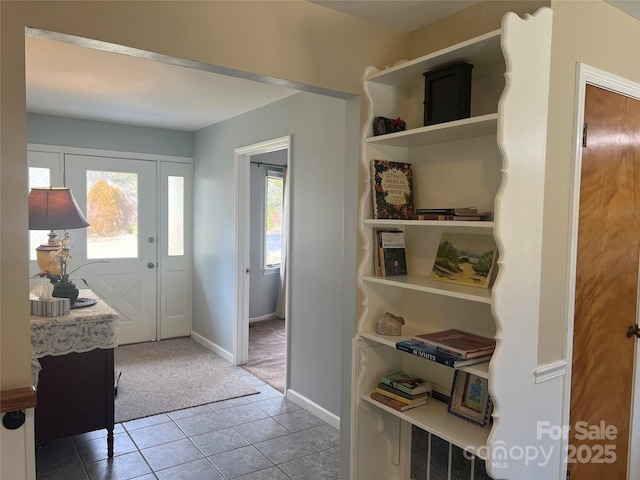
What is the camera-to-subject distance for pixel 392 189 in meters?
2.23

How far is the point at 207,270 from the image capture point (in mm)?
5105

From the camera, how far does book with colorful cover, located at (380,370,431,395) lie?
7.01ft

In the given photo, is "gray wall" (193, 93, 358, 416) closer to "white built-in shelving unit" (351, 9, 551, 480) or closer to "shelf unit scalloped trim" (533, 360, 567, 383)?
"white built-in shelving unit" (351, 9, 551, 480)

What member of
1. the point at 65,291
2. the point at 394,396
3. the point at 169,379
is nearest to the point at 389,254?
the point at 394,396

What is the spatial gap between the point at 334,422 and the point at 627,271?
2011 mm

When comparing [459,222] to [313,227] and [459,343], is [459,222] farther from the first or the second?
[313,227]

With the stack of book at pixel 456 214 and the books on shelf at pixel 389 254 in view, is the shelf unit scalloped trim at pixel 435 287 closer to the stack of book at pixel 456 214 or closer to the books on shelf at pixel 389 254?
the books on shelf at pixel 389 254

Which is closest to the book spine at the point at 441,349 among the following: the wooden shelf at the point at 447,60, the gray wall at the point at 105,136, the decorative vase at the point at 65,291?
the wooden shelf at the point at 447,60

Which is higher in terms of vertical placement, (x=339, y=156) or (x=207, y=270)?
(x=339, y=156)

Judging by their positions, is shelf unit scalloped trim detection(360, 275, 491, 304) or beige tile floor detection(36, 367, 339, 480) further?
beige tile floor detection(36, 367, 339, 480)

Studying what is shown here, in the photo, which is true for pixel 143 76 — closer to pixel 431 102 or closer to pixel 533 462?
pixel 431 102

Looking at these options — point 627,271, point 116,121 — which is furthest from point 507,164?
point 116,121

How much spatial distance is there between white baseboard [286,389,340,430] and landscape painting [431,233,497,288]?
1614mm

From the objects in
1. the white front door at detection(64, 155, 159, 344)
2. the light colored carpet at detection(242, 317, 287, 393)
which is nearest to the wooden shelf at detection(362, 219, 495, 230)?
the light colored carpet at detection(242, 317, 287, 393)
